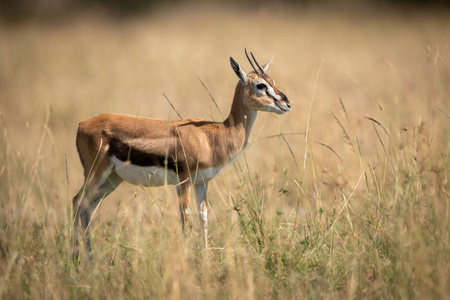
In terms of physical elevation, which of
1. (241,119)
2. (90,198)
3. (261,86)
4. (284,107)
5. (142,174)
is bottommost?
(90,198)

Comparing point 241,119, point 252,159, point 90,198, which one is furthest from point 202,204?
point 252,159

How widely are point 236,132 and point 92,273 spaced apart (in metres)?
2.39

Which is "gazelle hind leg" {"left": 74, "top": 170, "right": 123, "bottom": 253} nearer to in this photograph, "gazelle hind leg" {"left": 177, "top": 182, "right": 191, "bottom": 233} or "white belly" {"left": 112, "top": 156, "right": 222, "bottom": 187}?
"white belly" {"left": 112, "top": 156, "right": 222, "bottom": 187}

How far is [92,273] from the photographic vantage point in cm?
435

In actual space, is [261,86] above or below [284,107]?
above

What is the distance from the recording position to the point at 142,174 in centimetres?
573

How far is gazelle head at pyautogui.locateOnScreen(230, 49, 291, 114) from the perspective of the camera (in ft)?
18.6

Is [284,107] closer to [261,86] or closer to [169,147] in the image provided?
[261,86]

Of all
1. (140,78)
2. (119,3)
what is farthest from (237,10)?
(140,78)

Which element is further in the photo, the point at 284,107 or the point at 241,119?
the point at 241,119

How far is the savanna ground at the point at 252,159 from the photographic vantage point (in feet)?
13.7

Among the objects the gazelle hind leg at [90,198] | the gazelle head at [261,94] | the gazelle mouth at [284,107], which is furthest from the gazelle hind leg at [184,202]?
the gazelle mouth at [284,107]

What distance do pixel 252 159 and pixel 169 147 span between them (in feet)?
14.0

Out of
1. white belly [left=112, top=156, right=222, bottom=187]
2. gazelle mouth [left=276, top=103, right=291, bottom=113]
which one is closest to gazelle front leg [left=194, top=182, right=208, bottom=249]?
white belly [left=112, top=156, right=222, bottom=187]
